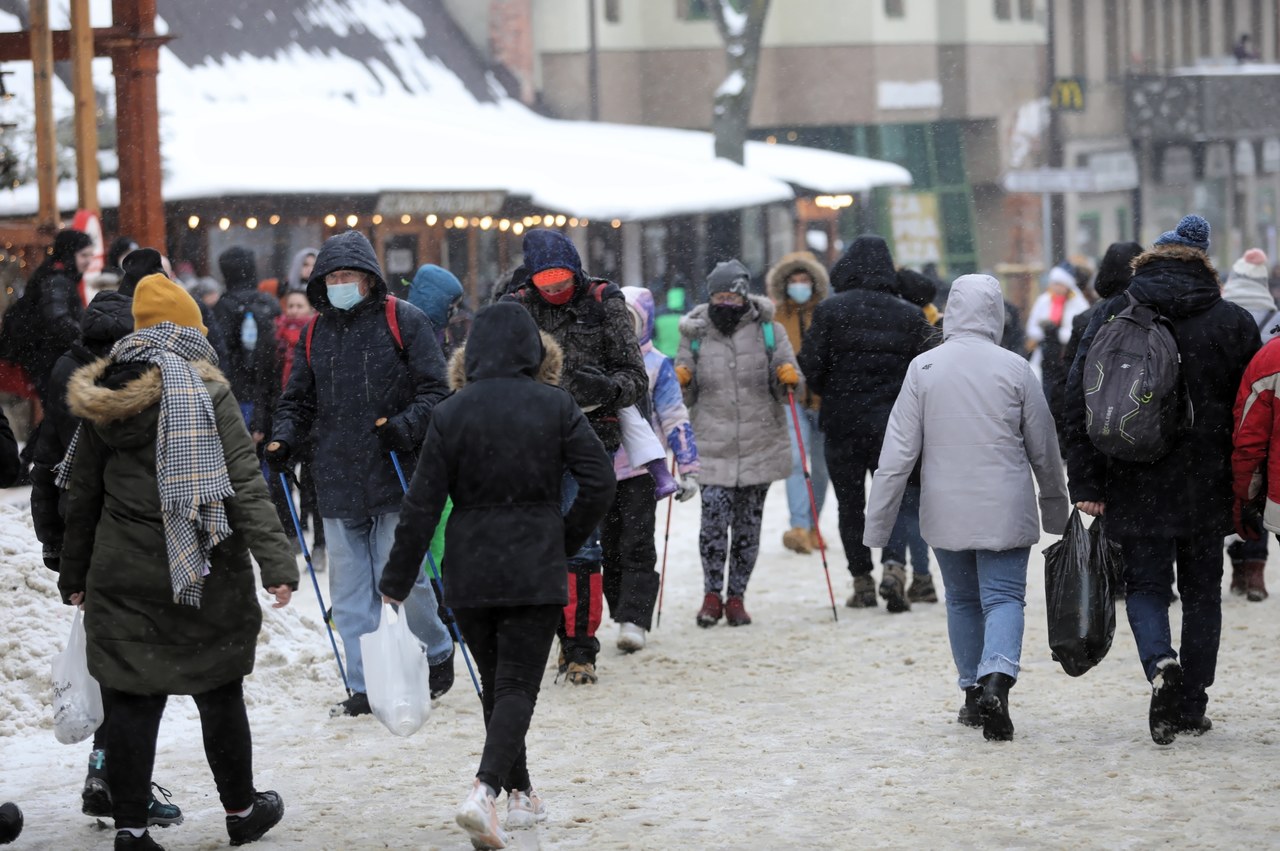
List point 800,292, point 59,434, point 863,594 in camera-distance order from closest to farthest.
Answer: point 59,434 < point 863,594 < point 800,292

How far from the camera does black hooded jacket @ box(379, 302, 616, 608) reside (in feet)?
17.8

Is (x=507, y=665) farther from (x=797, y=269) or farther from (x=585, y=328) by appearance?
(x=797, y=269)

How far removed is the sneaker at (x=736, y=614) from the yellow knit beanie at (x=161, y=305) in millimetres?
4595

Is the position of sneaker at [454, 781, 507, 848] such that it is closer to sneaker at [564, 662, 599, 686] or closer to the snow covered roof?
sneaker at [564, 662, 599, 686]

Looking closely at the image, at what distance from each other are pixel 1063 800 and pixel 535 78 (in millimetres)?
30570

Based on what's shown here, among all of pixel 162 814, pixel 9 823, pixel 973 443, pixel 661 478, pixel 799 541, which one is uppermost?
pixel 973 443

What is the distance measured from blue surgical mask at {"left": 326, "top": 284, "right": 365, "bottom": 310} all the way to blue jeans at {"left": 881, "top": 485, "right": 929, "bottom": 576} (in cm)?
355

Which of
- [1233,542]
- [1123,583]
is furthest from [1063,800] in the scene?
[1233,542]

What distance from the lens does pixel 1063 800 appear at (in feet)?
19.7

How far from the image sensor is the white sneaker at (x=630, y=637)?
8.88 meters

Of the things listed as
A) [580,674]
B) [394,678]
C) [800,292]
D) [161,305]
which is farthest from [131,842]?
[800,292]

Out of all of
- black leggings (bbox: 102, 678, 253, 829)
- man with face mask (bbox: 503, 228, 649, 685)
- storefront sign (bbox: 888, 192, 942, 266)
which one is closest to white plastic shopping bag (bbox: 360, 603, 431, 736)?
black leggings (bbox: 102, 678, 253, 829)

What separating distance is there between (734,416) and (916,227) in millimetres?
29556

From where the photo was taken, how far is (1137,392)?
254 inches
